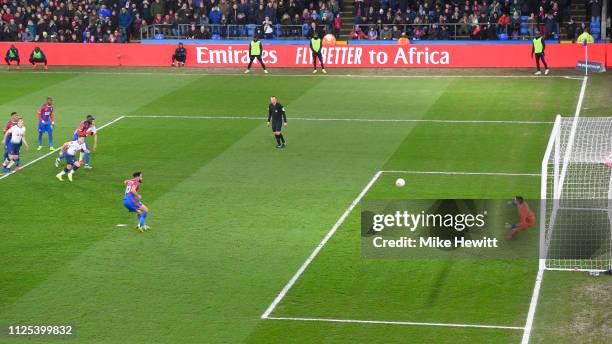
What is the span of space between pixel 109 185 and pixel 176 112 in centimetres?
1155

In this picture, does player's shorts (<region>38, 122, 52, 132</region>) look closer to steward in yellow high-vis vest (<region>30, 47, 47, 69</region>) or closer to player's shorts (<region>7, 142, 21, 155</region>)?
player's shorts (<region>7, 142, 21, 155</region>)

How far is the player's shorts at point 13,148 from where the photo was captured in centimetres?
3294

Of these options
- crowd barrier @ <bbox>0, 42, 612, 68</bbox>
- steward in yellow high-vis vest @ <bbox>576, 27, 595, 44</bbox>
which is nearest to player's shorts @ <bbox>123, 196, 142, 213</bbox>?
crowd barrier @ <bbox>0, 42, 612, 68</bbox>

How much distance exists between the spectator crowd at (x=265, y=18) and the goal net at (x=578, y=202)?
21607mm

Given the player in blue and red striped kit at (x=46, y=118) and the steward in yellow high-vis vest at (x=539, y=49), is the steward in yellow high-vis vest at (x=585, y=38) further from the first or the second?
the player in blue and red striped kit at (x=46, y=118)

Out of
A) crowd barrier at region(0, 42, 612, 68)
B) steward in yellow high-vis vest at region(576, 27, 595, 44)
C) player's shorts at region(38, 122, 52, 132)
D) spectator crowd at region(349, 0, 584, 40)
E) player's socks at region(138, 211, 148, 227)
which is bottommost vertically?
player's socks at region(138, 211, 148, 227)

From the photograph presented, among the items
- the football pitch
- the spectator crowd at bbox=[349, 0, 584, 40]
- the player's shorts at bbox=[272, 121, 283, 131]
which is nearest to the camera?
the football pitch

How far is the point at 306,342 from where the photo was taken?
63.9 feet

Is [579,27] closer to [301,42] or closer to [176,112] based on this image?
[301,42]

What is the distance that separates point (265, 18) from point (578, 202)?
32890 millimetres

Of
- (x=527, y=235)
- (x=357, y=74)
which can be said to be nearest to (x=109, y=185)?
(x=527, y=235)

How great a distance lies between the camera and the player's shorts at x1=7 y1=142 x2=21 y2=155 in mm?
32938

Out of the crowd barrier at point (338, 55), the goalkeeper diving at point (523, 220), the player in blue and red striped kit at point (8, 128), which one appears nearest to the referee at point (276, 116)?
the player in blue and red striped kit at point (8, 128)

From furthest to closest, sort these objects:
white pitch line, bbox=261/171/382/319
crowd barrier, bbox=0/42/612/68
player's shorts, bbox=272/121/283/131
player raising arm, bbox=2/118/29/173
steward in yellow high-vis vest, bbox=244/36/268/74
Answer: steward in yellow high-vis vest, bbox=244/36/268/74, crowd barrier, bbox=0/42/612/68, player's shorts, bbox=272/121/283/131, player raising arm, bbox=2/118/29/173, white pitch line, bbox=261/171/382/319
